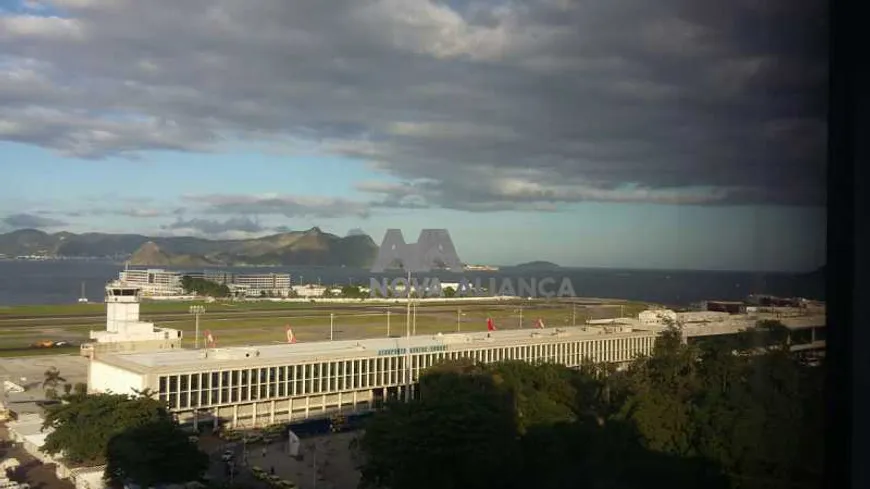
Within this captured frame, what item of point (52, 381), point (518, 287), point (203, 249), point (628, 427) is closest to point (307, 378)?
point (518, 287)

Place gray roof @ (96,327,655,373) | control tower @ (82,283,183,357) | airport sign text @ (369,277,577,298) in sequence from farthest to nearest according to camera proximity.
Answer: control tower @ (82,283,183,357)
gray roof @ (96,327,655,373)
airport sign text @ (369,277,577,298)

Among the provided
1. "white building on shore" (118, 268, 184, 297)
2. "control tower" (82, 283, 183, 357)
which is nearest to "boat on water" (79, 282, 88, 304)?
"white building on shore" (118, 268, 184, 297)

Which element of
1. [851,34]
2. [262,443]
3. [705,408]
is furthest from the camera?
[262,443]

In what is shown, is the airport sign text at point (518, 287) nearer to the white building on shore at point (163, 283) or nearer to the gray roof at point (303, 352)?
the gray roof at point (303, 352)

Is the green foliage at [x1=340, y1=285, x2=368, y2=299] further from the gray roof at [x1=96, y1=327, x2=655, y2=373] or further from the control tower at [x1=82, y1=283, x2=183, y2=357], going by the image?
the gray roof at [x1=96, y1=327, x2=655, y2=373]

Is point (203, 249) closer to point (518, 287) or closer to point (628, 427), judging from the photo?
point (518, 287)

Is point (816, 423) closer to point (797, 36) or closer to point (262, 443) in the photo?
point (797, 36)

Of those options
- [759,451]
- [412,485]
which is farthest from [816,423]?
[412,485]
